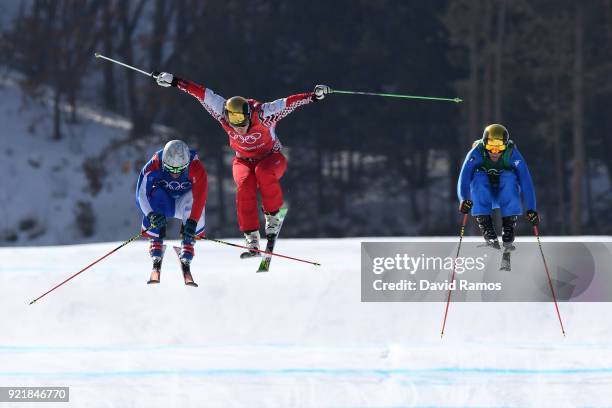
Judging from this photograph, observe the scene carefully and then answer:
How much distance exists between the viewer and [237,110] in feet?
31.9

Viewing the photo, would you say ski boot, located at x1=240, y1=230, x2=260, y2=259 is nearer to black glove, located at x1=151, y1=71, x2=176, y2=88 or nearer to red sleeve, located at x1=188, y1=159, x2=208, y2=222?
red sleeve, located at x1=188, y1=159, x2=208, y2=222

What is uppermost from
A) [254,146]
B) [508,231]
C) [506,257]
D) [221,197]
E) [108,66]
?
[108,66]

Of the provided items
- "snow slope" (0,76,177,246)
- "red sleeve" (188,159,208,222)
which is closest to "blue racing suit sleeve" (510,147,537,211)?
"red sleeve" (188,159,208,222)

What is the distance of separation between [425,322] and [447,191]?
25680mm

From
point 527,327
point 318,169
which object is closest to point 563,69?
point 318,169

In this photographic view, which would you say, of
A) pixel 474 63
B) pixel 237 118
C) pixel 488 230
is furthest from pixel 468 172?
pixel 474 63

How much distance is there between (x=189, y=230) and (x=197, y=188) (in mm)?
426

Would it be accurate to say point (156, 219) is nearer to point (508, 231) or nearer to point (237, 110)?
point (237, 110)

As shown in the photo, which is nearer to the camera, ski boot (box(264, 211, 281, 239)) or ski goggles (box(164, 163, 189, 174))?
ski goggles (box(164, 163, 189, 174))

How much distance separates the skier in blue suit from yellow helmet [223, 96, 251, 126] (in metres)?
2.06

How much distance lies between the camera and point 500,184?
10102 millimetres

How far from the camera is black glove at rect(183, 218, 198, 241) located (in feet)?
30.7

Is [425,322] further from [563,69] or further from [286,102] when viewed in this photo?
[563,69]

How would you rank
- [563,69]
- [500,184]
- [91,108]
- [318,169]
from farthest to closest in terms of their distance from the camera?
1. [91,108]
2. [318,169]
3. [563,69]
4. [500,184]
